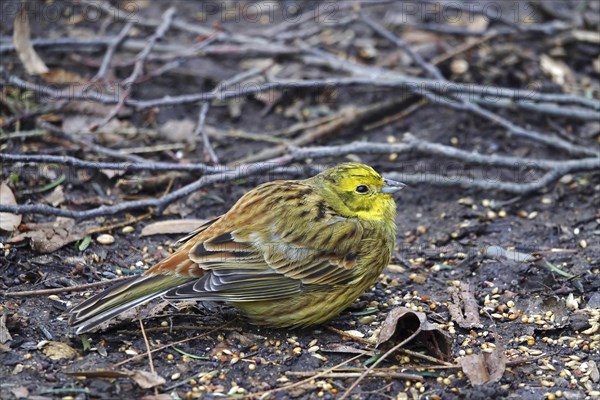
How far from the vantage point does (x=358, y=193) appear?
18.2 feet

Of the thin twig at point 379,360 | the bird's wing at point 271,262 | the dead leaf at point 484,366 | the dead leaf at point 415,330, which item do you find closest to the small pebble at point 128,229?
the bird's wing at point 271,262

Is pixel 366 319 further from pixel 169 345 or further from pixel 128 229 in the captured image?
pixel 128 229

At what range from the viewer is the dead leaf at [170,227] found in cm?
614

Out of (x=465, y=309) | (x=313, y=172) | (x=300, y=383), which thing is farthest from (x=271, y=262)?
(x=313, y=172)

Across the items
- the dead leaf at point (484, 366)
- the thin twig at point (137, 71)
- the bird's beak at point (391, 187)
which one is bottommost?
the dead leaf at point (484, 366)

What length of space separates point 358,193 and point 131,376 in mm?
1935

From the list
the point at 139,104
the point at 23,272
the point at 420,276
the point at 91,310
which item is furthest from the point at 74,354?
the point at 139,104

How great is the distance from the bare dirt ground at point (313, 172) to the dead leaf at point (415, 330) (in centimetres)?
5

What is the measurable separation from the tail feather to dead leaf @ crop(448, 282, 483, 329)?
1.75 m

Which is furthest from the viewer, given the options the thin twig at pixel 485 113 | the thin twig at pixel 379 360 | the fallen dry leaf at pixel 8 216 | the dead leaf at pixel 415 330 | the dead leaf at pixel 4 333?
the thin twig at pixel 485 113

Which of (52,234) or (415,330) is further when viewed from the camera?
(52,234)

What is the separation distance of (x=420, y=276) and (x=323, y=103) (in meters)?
2.75

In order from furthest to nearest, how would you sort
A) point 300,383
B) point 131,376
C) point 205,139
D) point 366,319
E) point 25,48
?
point 25,48, point 205,139, point 366,319, point 300,383, point 131,376

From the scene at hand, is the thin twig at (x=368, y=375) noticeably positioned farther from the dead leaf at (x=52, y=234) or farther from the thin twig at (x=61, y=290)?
the dead leaf at (x=52, y=234)
